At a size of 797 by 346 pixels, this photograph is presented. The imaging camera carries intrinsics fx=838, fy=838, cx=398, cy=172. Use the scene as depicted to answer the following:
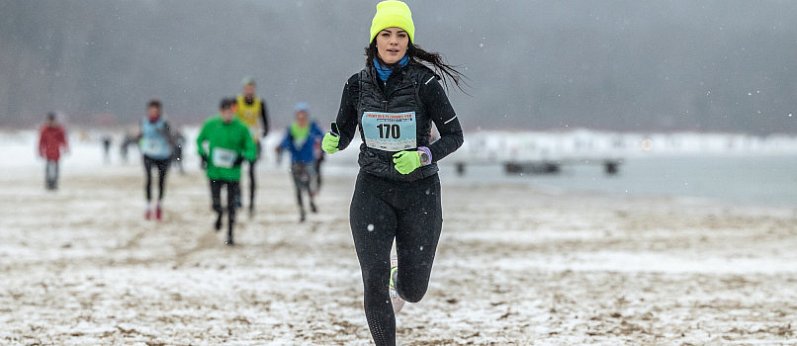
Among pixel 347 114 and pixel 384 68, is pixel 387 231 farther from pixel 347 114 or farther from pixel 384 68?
pixel 384 68

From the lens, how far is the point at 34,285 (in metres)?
7.14

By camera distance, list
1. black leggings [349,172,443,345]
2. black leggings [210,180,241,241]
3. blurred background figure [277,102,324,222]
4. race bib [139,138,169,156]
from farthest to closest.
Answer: blurred background figure [277,102,324,222], race bib [139,138,169,156], black leggings [210,180,241,241], black leggings [349,172,443,345]

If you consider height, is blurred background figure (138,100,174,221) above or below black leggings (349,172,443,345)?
above

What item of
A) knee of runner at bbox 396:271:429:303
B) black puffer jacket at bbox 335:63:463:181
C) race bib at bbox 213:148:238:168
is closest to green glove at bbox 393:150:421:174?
black puffer jacket at bbox 335:63:463:181

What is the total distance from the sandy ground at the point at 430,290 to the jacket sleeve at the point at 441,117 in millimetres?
1555

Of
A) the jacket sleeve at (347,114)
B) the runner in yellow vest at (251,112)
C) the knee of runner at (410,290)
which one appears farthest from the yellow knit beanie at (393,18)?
the runner in yellow vest at (251,112)

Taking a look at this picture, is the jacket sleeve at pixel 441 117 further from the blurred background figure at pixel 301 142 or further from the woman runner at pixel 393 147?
the blurred background figure at pixel 301 142

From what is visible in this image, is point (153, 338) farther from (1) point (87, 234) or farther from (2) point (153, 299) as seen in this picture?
(1) point (87, 234)

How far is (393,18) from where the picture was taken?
159 inches

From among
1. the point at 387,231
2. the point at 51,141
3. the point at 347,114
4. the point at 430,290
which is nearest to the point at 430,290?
the point at 430,290

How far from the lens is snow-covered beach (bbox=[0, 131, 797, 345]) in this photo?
17.7 ft

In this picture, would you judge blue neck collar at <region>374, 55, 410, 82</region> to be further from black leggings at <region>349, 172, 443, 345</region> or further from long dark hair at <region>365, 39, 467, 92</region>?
black leggings at <region>349, 172, 443, 345</region>

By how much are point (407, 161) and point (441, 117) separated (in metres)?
0.36

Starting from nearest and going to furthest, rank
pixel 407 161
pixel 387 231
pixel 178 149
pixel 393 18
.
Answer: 1. pixel 407 161
2. pixel 393 18
3. pixel 387 231
4. pixel 178 149
